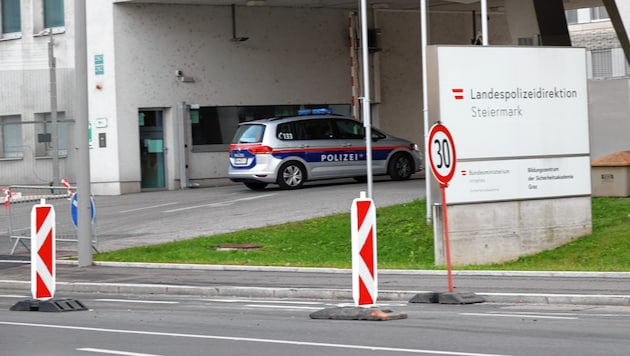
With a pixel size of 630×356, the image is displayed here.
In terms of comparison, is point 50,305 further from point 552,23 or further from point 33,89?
point 33,89

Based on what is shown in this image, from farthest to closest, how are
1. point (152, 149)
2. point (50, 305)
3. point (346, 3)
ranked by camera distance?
point (346, 3), point (152, 149), point (50, 305)

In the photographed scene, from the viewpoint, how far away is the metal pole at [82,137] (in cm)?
2005

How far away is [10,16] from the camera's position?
38281 mm

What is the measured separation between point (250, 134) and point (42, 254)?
54.3ft

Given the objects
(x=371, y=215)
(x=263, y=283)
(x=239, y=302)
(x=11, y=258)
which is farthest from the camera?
(x=11, y=258)

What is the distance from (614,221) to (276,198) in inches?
365

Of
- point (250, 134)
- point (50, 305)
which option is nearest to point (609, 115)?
point (250, 134)

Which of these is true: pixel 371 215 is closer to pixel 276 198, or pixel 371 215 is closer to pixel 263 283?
pixel 263 283

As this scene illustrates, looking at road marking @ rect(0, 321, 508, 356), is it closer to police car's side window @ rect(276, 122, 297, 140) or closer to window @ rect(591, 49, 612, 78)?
police car's side window @ rect(276, 122, 297, 140)

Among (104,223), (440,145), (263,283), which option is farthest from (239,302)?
(104,223)

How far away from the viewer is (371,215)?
40.9 feet

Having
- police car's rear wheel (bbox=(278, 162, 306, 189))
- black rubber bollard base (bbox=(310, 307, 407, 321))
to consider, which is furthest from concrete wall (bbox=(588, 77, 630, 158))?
black rubber bollard base (bbox=(310, 307, 407, 321))

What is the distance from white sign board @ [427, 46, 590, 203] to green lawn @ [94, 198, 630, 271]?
1175mm

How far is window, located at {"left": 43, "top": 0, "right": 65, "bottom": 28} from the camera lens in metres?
36.7
